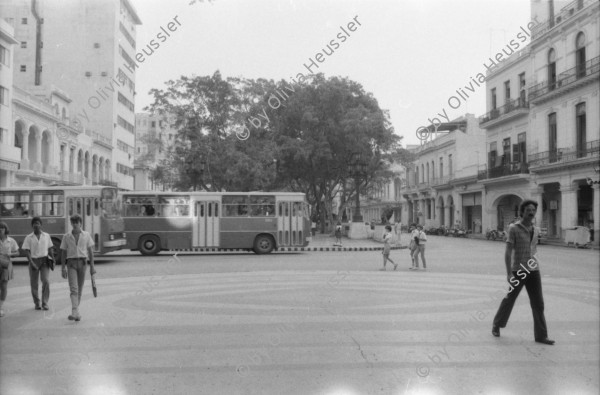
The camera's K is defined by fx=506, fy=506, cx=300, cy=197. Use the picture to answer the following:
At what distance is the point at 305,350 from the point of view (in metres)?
6.05

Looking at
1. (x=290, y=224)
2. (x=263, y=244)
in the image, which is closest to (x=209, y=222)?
Answer: (x=263, y=244)

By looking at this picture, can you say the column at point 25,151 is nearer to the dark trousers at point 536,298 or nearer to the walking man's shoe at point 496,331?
the walking man's shoe at point 496,331

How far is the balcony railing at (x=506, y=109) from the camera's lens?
120 feet

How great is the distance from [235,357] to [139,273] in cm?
996

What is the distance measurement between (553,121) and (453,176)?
18794 millimetres

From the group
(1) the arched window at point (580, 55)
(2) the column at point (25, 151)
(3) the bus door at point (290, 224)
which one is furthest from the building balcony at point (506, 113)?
(2) the column at point (25, 151)

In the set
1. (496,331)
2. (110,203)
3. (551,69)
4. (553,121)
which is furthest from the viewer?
(551,69)

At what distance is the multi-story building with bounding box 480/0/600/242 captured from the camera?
29.0 m

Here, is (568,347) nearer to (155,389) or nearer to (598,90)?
(155,389)

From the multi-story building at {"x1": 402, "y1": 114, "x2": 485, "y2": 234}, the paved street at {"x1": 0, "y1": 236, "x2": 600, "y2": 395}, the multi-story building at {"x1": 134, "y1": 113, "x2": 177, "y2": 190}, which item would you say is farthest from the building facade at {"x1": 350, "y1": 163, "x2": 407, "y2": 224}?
the paved street at {"x1": 0, "y1": 236, "x2": 600, "y2": 395}

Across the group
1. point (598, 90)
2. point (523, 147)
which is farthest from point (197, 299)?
point (523, 147)

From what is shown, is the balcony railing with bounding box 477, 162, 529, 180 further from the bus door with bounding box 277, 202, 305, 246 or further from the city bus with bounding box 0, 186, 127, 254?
the city bus with bounding box 0, 186, 127, 254

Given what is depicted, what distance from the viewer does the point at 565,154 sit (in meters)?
31.0

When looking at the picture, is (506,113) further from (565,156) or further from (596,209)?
(596,209)
